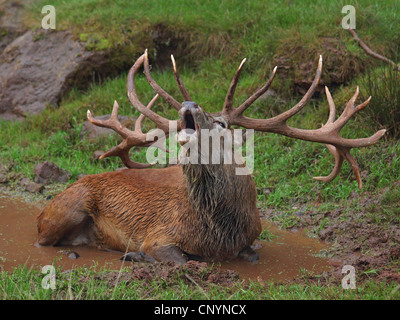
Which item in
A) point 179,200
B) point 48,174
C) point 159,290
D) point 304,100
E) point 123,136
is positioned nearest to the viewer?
point 159,290

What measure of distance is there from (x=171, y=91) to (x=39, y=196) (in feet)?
10.8

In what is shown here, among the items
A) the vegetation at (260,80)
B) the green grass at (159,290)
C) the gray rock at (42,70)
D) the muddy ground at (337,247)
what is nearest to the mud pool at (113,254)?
the muddy ground at (337,247)

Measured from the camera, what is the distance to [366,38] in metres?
9.87

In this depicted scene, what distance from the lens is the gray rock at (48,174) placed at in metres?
8.36

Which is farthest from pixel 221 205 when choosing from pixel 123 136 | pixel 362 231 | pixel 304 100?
pixel 362 231

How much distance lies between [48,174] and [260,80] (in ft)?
12.3

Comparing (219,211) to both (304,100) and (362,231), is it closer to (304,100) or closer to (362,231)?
(304,100)

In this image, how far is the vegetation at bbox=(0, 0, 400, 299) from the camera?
7832mm

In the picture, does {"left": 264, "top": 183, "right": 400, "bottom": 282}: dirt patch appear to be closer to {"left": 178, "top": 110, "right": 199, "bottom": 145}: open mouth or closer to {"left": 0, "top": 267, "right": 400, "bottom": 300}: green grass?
{"left": 0, "top": 267, "right": 400, "bottom": 300}: green grass

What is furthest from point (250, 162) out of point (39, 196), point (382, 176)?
point (39, 196)

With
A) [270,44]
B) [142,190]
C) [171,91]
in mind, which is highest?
[270,44]

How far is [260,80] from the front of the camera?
9984mm
